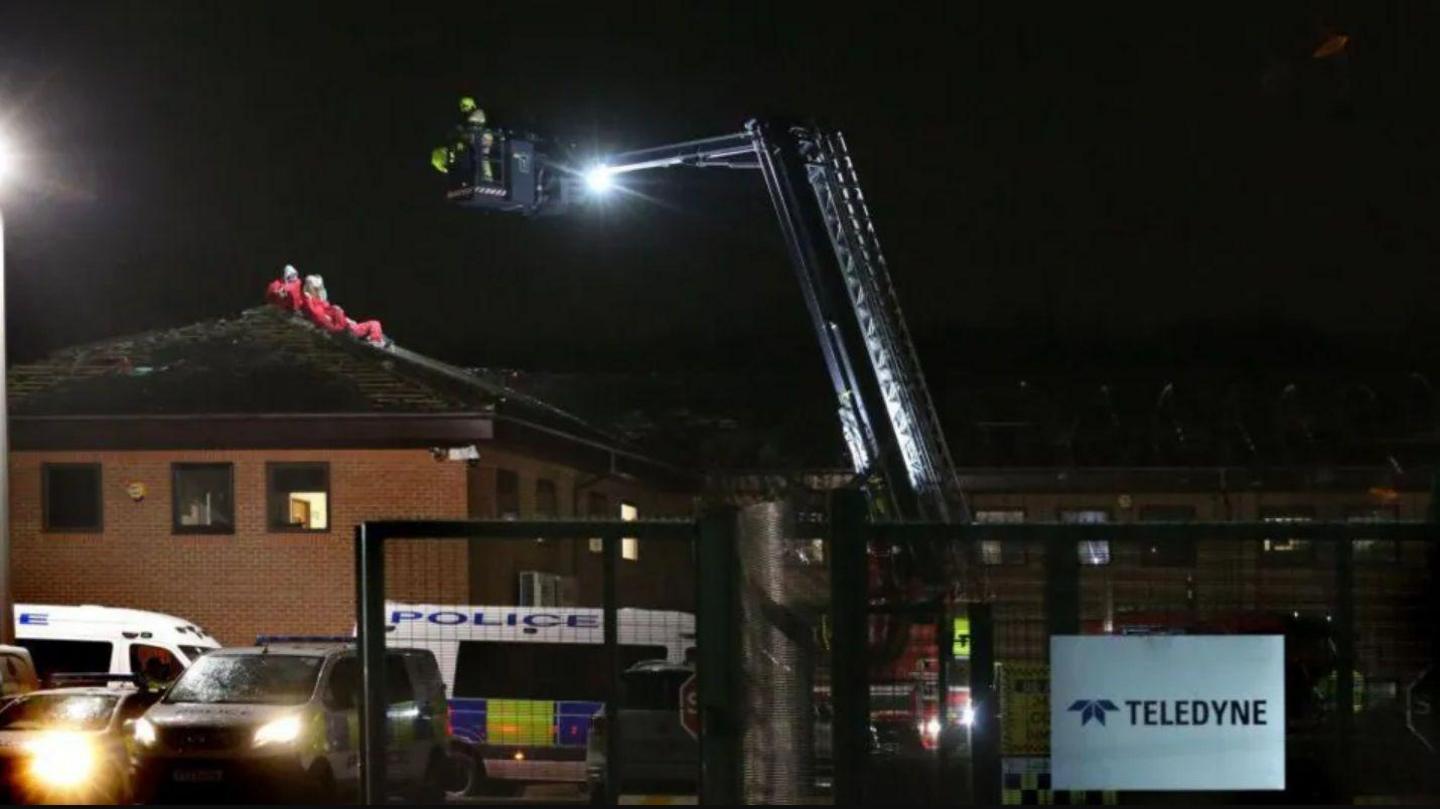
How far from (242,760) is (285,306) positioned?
69.5ft

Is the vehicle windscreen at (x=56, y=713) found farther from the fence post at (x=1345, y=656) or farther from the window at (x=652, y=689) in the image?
the fence post at (x=1345, y=656)

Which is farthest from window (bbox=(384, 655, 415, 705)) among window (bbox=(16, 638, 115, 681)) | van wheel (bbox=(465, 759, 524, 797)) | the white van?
window (bbox=(16, 638, 115, 681))

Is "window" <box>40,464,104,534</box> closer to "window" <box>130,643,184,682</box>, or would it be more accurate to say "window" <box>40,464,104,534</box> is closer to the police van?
"window" <box>130,643,184,682</box>

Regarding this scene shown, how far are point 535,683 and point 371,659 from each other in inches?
136

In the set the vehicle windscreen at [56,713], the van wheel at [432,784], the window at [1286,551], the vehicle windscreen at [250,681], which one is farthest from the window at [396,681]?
the vehicle windscreen at [56,713]

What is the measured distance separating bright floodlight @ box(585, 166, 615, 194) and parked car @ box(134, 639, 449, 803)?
33.4 feet

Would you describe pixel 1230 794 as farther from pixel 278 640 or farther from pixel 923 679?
pixel 278 640

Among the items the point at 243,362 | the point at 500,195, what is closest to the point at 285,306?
the point at 243,362

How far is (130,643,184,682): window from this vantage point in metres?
26.9

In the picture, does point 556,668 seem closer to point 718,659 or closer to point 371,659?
point 371,659

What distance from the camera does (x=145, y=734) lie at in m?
17.8

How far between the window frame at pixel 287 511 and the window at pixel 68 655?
13.9ft

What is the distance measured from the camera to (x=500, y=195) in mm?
24547

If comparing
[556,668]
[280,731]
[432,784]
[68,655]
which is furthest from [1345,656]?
[68,655]
